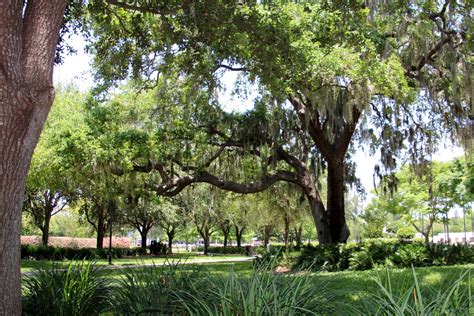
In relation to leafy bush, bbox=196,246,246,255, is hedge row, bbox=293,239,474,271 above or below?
above

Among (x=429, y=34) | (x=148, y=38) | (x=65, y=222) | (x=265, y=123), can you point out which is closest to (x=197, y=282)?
(x=148, y=38)

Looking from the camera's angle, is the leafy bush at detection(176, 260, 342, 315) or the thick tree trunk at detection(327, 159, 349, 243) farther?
the thick tree trunk at detection(327, 159, 349, 243)

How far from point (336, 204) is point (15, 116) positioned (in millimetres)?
14590

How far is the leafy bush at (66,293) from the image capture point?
4.64m

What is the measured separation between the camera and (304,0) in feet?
41.3

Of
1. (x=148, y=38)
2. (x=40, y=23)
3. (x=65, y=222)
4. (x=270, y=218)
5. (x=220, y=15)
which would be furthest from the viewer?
(x=65, y=222)

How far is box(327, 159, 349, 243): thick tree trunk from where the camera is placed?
56.7ft

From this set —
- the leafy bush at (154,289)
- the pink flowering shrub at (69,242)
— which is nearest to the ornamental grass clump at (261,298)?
the leafy bush at (154,289)

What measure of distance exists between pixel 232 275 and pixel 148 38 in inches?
279

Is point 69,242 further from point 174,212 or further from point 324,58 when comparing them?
point 324,58

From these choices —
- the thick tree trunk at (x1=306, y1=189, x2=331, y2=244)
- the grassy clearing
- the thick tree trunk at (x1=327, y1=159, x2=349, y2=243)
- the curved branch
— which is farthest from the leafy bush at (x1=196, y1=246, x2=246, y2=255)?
the grassy clearing

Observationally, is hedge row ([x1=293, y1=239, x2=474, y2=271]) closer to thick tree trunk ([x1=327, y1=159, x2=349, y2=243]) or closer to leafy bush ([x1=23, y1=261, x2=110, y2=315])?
thick tree trunk ([x1=327, y1=159, x2=349, y2=243])

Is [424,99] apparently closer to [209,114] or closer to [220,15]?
[209,114]

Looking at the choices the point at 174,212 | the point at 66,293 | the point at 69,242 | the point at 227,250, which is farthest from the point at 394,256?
the point at 227,250
